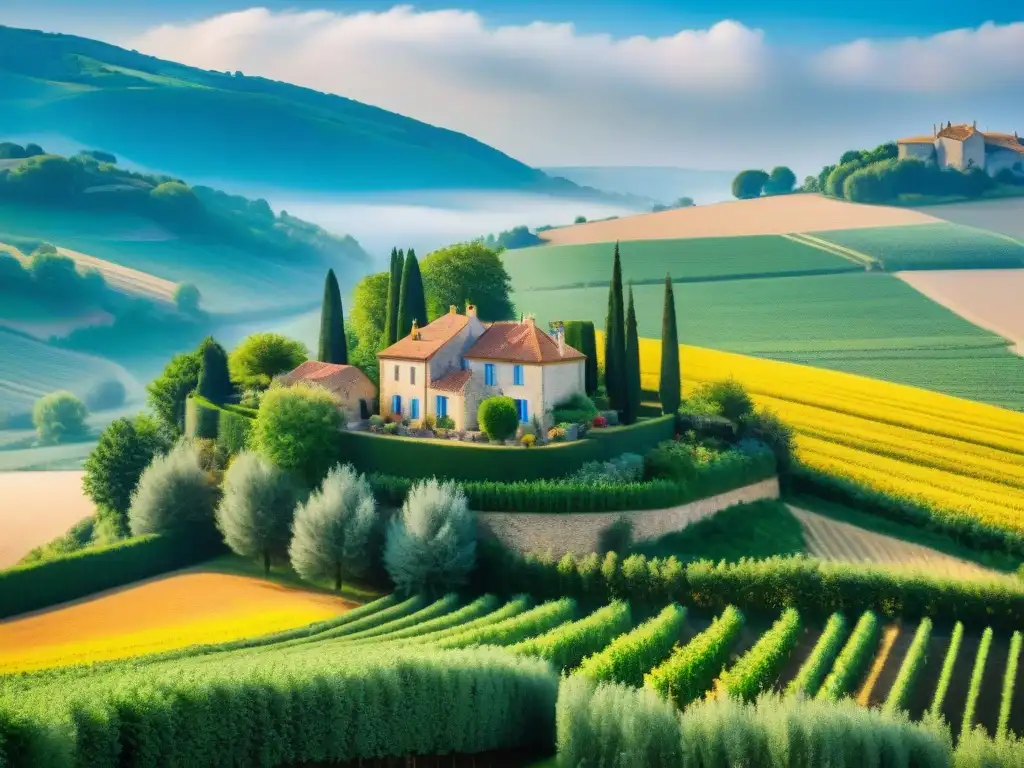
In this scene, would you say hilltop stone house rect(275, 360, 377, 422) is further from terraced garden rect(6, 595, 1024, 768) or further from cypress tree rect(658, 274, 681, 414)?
cypress tree rect(658, 274, 681, 414)

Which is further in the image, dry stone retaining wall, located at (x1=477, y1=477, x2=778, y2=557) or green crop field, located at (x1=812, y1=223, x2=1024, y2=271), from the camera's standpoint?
green crop field, located at (x1=812, y1=223, x2=1024, y2=271)

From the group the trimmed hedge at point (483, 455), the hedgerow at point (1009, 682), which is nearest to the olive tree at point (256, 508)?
the trimmed hedge at point (483, 455)

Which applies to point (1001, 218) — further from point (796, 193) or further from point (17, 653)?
point (17, 653)

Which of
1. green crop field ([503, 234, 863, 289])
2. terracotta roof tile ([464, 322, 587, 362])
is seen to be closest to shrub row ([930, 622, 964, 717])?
terracotta roof tile ([464, 322, 587, 362])

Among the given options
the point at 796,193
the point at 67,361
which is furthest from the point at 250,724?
A: the point at 67,361

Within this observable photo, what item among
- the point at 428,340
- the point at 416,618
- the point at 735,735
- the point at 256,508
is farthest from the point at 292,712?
the point at 428,340

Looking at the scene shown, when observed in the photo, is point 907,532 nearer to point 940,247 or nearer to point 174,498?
point 940,247

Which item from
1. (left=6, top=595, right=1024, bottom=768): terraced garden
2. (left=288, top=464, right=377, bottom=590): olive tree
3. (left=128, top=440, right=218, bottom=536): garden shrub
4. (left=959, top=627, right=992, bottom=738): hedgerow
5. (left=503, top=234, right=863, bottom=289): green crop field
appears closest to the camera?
(left=6, top=595, right=1024, bottom=768): terraced garden
